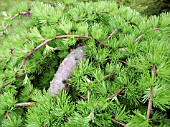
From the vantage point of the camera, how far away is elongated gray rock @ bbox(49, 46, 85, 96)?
73cm

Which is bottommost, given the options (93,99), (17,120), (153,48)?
(17,120)

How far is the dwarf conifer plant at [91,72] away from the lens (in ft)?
1.88

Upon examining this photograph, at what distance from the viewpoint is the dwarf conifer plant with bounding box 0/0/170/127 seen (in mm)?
574

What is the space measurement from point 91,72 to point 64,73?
10cm

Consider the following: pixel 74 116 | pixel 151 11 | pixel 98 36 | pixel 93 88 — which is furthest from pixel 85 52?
pixel 151 11

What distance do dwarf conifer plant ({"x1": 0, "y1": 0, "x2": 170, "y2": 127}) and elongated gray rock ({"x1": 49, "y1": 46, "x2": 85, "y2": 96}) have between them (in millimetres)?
19

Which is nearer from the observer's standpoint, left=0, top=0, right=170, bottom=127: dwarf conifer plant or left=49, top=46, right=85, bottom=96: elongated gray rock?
left=0, top=0, right=170, bottom=127: dwarf conifer plant

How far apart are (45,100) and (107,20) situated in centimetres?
55

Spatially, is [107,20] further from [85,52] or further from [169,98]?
[169,98]

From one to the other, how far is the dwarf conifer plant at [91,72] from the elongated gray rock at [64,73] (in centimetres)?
2

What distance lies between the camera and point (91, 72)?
70 cm

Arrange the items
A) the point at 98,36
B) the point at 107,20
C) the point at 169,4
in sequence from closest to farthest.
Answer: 1. the point at 98,36
2. the point at 107,20
3. the point at 169,4

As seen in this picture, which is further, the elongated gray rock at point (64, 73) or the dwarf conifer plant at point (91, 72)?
the elongated gray rock at point (64, 73)

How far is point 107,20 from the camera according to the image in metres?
1.03
